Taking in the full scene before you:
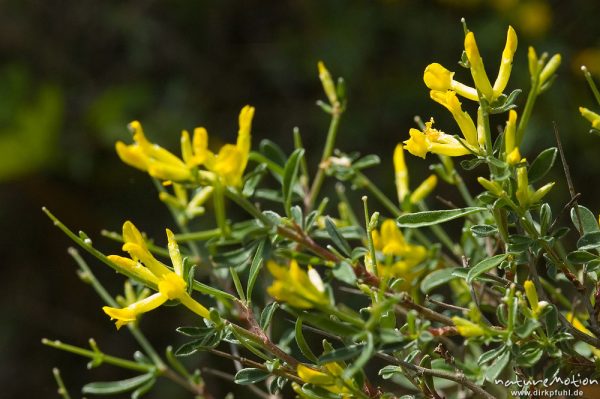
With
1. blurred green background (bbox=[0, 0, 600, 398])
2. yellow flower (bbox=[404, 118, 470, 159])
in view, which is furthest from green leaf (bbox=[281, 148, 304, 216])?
blurred green background (bbox=[0, 0, 600, 398])

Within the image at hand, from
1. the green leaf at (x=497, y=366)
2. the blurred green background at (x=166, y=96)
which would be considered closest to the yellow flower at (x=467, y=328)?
the green leaf at (x=497, y=366)

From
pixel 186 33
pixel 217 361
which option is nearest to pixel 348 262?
pixel 217 361

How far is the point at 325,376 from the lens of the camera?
0.53 meters

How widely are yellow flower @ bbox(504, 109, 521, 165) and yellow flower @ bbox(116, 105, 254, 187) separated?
0.17 meters

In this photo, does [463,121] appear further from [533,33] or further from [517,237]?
[533,33]

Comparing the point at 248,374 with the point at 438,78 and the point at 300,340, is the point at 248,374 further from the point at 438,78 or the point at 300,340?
the point at 438,78

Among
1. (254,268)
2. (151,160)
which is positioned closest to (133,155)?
(151,160)

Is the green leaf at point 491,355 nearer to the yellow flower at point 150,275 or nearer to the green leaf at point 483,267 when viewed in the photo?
the green leaf at point 483,267

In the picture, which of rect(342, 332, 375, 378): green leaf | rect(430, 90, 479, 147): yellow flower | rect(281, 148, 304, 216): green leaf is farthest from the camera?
rect(281, 148, 304, 216): green leaf

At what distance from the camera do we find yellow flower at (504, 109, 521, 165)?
0.52 meters

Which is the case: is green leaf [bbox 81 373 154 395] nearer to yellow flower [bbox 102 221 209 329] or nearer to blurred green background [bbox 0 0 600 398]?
yellow flower [bbox 102 221 209 329]

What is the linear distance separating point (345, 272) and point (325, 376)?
4.1 inches

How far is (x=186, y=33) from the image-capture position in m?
2.13

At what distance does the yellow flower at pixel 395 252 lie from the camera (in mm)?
718
